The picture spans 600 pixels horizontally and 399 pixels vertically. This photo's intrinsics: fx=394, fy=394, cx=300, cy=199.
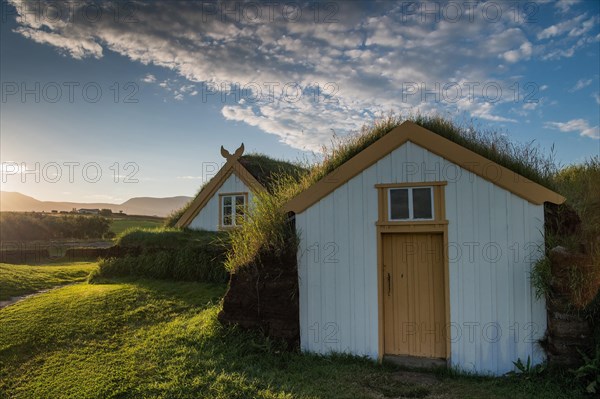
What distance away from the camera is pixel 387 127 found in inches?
344

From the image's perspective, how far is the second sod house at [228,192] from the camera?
16516mm

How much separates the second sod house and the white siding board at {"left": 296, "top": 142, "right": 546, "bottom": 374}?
831 centimetres

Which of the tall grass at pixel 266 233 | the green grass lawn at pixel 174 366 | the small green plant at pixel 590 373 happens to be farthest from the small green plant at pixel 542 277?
the tall grass at pixel 266 233

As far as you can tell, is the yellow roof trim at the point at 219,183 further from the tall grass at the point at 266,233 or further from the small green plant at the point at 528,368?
the small green plant at the point at 528,368

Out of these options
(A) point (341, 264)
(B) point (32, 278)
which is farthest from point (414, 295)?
(B) point (32, 278)

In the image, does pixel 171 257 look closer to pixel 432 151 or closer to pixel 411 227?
pixel 411 227

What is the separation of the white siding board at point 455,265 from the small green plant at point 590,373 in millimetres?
758

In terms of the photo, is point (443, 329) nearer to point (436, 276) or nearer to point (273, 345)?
point (436, 276)

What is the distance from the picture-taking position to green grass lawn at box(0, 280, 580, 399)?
247 inches

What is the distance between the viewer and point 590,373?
6.07 m

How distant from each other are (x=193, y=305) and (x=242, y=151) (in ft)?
25.9

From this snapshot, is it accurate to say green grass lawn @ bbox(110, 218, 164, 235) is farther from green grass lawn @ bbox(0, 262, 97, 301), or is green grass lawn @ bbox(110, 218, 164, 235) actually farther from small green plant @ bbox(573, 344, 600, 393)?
small green plant @ bbox(573, 344, 600, 393)

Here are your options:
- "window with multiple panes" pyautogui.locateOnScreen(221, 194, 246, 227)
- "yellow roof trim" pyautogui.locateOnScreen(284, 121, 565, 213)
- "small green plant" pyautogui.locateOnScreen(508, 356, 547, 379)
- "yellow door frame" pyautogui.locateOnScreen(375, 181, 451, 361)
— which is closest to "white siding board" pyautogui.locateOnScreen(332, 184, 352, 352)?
"yellow roof trim" pyautogui.locateOnScreen(284, 121, 565, 213)

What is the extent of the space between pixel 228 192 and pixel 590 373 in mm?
13576
